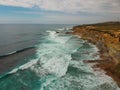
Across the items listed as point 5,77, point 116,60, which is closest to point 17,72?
point 5,77

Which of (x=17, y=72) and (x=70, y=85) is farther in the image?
(x=17, y=72)

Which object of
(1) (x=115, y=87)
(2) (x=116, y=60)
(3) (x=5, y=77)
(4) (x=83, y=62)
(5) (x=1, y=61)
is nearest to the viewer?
(1) (x=115, y=87)

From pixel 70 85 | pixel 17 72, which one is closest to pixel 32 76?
pixel 17 72

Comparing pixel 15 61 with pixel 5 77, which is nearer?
pixel 5 77

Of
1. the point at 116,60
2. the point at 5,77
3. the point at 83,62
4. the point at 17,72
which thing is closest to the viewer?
the point at 5,77

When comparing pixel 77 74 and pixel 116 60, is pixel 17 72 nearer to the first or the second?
pixel 77 74

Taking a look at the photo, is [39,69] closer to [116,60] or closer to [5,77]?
[5,77]

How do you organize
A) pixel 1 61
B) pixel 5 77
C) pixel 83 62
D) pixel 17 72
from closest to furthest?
pixel 5 77 → pixel 17 72 → pixel 83 62 → pixel 1 61

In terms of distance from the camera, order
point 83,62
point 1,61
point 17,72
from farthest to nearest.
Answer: point 1,61 → point 83,62 → point 17,72
